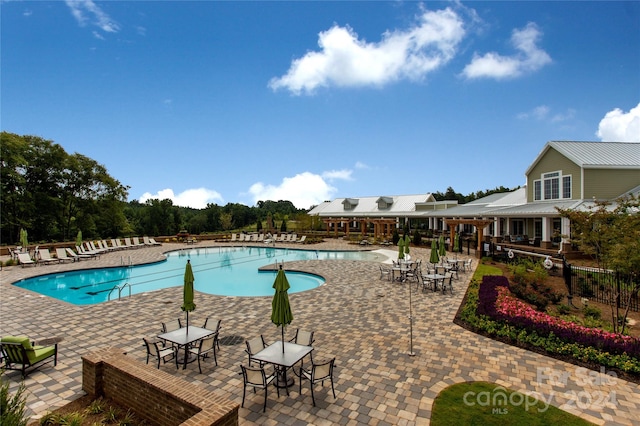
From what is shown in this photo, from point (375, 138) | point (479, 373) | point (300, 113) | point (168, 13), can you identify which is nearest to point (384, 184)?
point (375, 138)

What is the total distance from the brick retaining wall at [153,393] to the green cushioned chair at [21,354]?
4.97 ft

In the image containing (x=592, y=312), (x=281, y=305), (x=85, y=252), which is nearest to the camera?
(x=281, y=305)

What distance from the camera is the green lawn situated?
5.17 metres

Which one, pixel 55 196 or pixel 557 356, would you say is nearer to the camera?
pixel 557 356

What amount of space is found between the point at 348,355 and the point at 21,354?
6.87 metres

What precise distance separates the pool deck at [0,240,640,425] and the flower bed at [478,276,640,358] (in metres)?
0.83

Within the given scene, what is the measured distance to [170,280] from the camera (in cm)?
1875

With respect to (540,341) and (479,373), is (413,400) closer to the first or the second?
(479,373)

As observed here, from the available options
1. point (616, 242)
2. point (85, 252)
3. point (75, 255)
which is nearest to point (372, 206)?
point (85, 252)

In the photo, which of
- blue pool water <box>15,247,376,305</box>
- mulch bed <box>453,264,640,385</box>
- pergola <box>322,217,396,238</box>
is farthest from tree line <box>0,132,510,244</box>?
mulch bed <box>453,264,640,385</box>

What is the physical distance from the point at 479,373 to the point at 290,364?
4.02 meters

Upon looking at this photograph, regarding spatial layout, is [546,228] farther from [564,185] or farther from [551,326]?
[551,326]

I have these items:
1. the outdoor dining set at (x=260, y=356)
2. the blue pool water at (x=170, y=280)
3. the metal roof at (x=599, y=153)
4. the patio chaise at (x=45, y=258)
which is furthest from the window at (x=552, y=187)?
the patio chaise at (x=45, y=258)

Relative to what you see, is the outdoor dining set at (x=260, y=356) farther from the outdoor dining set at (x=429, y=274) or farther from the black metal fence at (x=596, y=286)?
the black metal fence at (x=596, y=286)
